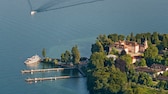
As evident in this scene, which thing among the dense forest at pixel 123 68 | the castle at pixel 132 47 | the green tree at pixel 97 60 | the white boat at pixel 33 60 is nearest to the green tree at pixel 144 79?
the dense forest at pixel 123 68

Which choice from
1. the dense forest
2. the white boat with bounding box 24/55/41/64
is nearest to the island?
the dense forest

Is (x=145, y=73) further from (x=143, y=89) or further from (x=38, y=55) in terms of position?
(x=38, y=55)

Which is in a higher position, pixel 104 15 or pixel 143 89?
pixel 104 15

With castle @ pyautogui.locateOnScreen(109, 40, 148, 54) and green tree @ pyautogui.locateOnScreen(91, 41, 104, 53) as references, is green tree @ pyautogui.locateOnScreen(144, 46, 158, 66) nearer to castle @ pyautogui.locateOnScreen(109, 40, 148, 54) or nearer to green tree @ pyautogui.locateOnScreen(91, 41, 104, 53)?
castle @ pyautogui.locateOnScreen(109, 40, 148, 54)

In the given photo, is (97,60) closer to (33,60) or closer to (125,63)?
(125,63)

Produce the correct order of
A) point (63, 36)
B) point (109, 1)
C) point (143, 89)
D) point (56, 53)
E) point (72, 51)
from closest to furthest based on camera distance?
point (143, 89), point (72, 51), point (56, 53), point (63, 36), point (109, 1)

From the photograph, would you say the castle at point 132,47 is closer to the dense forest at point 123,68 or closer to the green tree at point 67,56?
the dense forest at point 123,68

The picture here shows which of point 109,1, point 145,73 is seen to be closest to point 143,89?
point 145,73

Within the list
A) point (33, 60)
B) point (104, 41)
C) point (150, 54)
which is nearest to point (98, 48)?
point (104, 41)
